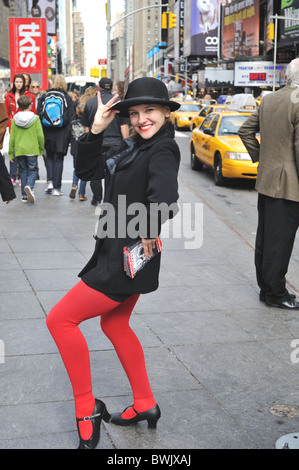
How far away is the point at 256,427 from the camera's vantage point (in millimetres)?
3500

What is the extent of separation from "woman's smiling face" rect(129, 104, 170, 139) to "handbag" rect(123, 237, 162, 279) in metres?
0.55

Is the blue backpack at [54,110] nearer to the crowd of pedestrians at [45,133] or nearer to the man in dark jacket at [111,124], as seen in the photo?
the crowd of pedestrians at [45,133]

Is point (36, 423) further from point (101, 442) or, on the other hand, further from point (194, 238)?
point (194, 238)

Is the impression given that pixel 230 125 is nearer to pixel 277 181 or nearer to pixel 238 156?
pixel 238 156

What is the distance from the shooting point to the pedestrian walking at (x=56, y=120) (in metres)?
11.1

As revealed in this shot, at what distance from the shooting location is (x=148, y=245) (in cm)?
310

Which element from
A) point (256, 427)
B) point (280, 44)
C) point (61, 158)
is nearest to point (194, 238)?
point (61, 158)

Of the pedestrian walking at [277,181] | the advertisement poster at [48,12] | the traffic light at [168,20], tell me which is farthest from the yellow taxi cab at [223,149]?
the advertisement poster at [48,12]

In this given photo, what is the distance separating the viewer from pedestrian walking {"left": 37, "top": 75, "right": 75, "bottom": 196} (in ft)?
36.5

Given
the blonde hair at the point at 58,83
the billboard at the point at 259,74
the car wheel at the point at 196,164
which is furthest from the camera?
the billboard at the point at 259,74

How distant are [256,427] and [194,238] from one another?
527 centimetres

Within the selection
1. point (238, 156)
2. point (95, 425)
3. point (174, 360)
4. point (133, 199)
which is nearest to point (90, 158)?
point (133, 199)

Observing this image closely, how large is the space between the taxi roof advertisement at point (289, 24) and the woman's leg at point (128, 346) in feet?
146
